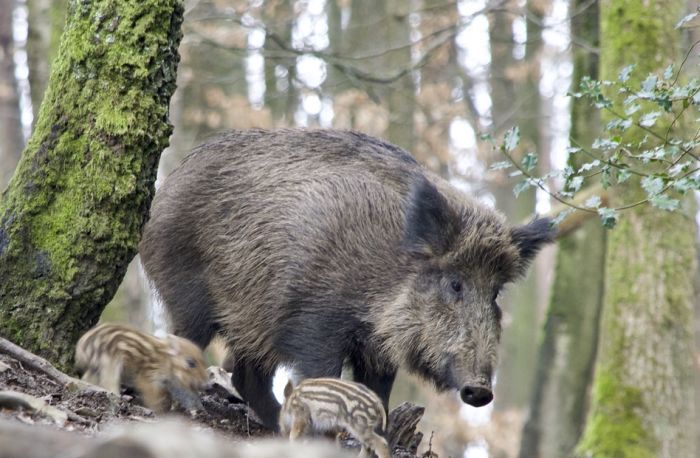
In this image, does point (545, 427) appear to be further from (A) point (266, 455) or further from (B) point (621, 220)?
(A) point (266, 455)

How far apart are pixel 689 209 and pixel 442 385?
Result: 2906mm

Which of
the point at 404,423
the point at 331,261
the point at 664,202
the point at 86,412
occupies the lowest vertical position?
the point at 404,423

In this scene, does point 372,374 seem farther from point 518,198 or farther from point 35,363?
point 518,198

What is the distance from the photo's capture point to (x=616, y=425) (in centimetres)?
868

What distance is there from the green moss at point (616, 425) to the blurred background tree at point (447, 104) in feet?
0.20

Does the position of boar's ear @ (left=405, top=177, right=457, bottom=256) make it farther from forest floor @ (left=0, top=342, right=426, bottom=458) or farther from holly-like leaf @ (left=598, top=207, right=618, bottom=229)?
holly-like leaf @ (left=598, top=207, right=618, bottom=229)

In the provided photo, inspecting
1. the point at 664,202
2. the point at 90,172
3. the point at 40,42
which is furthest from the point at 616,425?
the point at 40,42

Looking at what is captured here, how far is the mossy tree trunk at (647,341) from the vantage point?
8.55m

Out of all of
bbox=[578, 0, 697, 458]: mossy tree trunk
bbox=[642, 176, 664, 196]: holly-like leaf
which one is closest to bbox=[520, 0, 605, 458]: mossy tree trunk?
bbox=[578, 0, 697, 458]: mossy tree trunk

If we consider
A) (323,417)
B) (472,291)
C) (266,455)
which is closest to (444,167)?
(472,291)

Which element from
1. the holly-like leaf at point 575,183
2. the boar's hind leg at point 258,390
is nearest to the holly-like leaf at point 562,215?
the holly-like leaf at point 575,183

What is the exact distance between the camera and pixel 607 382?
28.8 ft

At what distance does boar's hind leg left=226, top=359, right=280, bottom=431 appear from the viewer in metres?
7.57

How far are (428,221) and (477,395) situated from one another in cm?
125
